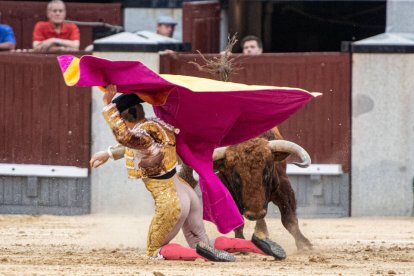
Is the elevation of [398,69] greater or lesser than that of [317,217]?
greater

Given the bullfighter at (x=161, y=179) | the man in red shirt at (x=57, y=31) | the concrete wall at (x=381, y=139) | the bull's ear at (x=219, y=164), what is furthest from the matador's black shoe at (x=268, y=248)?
the man in red shirt at (x=57, y=31)

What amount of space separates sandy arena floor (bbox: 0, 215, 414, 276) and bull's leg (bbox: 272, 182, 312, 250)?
0.30ft

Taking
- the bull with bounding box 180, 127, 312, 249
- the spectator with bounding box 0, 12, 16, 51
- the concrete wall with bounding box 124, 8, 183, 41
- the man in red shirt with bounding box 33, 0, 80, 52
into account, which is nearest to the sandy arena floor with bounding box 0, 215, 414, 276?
the bull with bounding box 180, 127, 312, 249

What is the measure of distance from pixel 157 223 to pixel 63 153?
15.3ft

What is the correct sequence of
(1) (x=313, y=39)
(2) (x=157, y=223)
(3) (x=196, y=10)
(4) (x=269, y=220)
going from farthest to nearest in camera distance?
(1) (x=313, y=39), (3) (x=196, y=10), (4) (x=269, y=220), (2) (x=157, y=223)

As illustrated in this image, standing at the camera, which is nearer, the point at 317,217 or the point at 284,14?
the point at 317,217

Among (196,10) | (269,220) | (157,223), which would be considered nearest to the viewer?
(157,223)

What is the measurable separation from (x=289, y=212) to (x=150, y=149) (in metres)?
1.84

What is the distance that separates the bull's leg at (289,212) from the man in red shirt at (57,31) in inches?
180

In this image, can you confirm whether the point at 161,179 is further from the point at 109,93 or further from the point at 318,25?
the point at 318,25

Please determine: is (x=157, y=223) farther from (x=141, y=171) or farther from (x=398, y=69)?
(x=398, y=69)

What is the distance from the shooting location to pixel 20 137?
47.8 ft

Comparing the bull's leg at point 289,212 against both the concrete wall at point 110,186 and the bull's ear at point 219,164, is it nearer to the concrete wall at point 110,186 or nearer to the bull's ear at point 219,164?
the bull's ear at point 219,164

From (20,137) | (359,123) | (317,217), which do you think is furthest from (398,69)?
(20,137)
